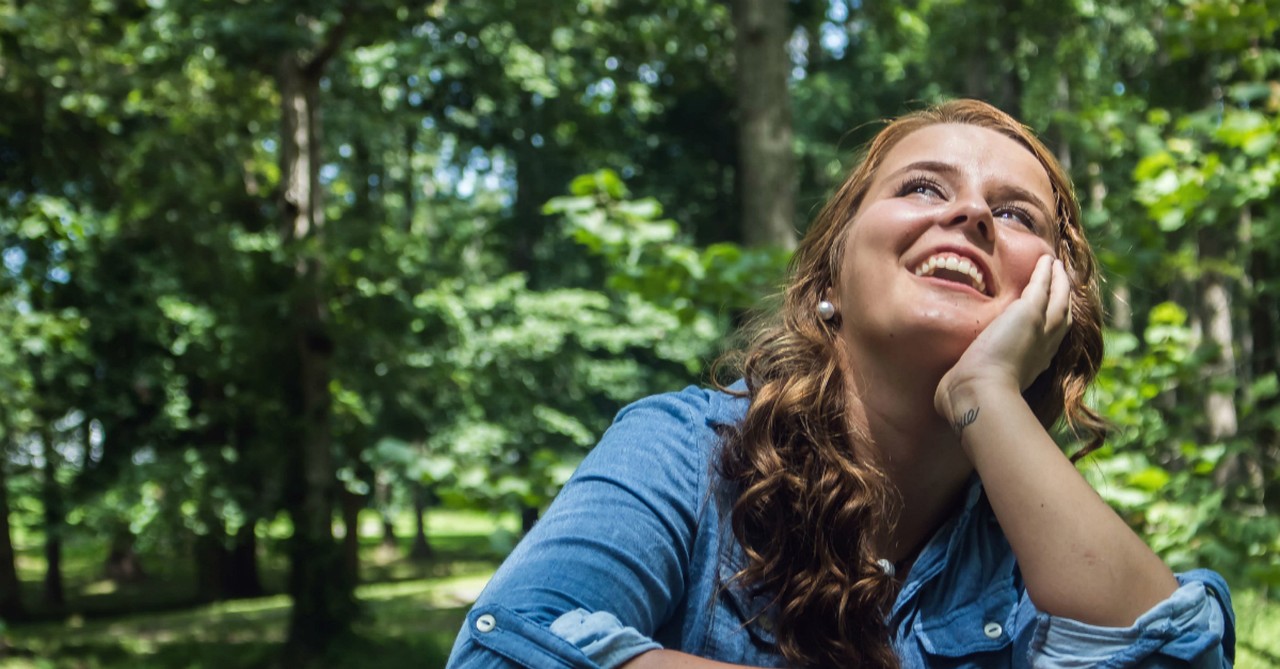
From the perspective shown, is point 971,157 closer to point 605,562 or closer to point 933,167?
point 933,167

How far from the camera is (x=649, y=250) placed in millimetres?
4035

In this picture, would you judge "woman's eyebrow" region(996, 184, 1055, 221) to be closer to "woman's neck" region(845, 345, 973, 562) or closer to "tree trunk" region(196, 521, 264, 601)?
"woman's neck" region(845, 345, 973, 562)

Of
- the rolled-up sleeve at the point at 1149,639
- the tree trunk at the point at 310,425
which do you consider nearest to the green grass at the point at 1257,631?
the rolled-up sleeve at the point at 1149,639

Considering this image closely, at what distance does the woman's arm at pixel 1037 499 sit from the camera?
132cm

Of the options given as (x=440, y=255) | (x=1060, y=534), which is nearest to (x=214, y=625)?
(x=440, y=255)

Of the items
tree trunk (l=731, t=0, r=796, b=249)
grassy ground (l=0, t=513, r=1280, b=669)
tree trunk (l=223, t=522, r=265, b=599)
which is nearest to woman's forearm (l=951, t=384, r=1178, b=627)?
grassy ground (l=0, t=513, r=1280, b=669)

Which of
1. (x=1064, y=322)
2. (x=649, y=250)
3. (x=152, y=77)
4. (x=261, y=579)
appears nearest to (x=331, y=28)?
(x=152, y=77)

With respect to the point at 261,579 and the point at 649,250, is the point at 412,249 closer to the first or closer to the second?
the point at 649,250

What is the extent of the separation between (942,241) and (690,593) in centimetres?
54

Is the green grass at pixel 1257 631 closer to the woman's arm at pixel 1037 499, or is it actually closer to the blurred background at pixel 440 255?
the blurred background at pixel 440 255

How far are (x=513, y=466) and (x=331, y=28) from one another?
6.62m

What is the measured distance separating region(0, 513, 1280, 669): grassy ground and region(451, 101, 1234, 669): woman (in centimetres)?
398

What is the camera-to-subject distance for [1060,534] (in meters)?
1.35

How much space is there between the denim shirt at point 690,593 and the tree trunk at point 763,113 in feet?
14.2
